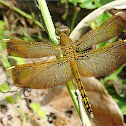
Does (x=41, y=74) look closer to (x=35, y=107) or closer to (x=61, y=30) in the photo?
(x=61, y=30)

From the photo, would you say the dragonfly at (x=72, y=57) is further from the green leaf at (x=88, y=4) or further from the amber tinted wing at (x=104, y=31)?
the green leaf at (x=88, y=4)

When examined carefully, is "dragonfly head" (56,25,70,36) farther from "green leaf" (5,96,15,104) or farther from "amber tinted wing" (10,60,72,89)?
"green leaf" (5,96,15,104)

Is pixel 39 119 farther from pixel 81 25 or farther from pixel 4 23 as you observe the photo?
pixel 4 23

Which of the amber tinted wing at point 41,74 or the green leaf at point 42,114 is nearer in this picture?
the amber tinted wing at point 41,74

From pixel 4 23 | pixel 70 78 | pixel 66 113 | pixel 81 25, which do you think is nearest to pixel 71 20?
pixel 4 23

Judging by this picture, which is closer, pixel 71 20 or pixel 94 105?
pixel 94 105

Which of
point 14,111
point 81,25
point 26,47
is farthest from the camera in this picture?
point 14,111

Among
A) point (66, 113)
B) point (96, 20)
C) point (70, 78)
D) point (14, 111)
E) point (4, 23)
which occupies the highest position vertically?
point (4, 23)

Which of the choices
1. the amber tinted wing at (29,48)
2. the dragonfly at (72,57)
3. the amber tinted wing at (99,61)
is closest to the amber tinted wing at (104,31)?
the dragonfly at (72,57)
